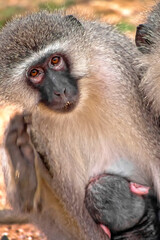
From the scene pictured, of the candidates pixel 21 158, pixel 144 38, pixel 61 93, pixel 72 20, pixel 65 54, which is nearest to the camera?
pixel 61 93

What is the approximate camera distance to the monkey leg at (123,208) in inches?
133

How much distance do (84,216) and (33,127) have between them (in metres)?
0.65

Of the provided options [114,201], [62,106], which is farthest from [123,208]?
[62,106]

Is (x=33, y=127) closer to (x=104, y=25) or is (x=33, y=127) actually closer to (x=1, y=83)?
(x=1, y=83)

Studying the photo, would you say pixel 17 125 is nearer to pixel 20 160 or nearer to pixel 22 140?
pixel 22 140

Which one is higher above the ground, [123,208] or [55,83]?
[55,83]

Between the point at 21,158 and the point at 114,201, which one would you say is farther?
the point at 21,158

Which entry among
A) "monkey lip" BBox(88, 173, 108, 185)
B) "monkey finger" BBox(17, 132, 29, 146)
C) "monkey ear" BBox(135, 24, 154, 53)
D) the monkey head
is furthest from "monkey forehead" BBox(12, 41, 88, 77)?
"monkey lip" BBox(88, 173, 108, 185)

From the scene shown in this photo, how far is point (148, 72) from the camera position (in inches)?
134

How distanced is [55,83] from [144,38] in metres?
0.75

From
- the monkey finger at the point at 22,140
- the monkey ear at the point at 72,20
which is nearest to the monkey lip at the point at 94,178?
the monkey finger at the point at 22,140

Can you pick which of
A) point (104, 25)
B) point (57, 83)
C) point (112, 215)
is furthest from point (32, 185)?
point (104, 25)

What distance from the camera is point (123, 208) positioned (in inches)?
133

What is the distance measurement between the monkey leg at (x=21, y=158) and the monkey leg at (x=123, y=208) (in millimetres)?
432
